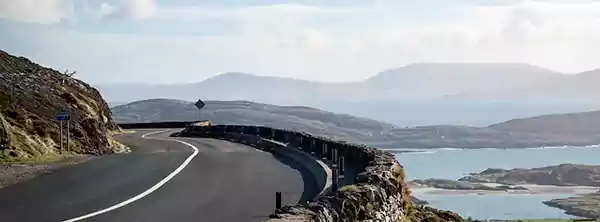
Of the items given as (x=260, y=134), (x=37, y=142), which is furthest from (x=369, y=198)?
(x=260, y=134)

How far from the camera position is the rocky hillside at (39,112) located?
32.4 meters

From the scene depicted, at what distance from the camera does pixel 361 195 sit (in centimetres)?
1375

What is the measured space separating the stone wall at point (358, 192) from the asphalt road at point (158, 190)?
1168mm

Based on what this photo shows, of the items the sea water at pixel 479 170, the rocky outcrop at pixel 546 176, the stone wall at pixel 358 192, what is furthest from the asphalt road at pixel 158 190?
the rocky outcrop at pixel 546 176

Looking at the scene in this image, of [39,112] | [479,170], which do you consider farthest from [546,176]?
[39,112]

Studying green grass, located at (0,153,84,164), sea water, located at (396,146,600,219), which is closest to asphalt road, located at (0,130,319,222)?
green grass, located at (0,153,84,164)

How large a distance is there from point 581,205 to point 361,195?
103 meters

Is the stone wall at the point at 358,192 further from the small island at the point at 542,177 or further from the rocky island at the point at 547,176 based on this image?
the rocky island at the point at 547,176

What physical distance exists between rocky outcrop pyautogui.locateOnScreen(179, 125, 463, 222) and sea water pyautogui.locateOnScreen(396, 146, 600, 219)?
38.3 meters

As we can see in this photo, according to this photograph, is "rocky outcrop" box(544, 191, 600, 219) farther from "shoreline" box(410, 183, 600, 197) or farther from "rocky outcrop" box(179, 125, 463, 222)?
"rocky outcrop" box(179, 125, 463, 222)

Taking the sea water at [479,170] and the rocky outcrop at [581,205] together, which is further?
the sea water at [479,170]

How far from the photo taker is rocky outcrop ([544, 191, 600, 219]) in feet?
335

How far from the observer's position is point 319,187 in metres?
23.1

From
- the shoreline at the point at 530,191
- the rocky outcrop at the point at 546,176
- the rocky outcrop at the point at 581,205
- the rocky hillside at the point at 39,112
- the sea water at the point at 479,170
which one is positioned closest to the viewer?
the rocky hillside at the point at 39,112
